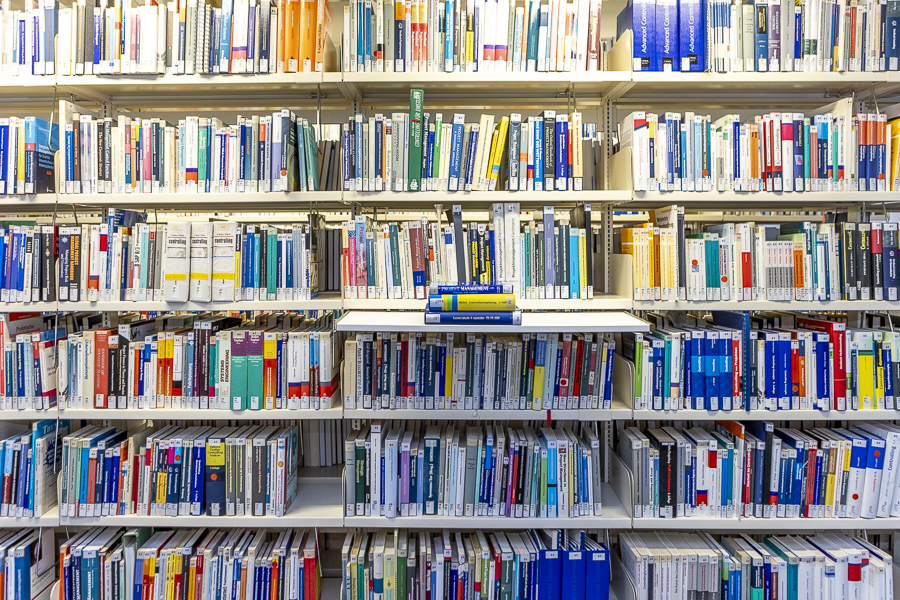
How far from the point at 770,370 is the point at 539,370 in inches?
35.1

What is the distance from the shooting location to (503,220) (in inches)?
79.7

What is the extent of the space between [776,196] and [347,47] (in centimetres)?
172

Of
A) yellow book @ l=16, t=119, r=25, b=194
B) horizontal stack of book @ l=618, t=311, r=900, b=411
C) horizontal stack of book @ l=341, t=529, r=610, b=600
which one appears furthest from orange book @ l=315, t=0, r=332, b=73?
horizontal stack of book @ l=341, t=529, r=610, b=600

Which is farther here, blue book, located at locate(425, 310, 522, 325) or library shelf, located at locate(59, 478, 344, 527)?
library shelf, located at locate(59, 478, 344, 527)

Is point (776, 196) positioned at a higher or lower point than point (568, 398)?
higher

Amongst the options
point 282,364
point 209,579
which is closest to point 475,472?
point 282,364

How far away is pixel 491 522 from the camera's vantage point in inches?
79.4

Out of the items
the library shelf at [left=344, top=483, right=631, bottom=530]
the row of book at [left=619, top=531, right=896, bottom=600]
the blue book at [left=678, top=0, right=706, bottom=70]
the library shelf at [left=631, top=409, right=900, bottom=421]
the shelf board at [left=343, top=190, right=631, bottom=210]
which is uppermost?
the blue book at [left=678, top=0, right=706, bottom=70]

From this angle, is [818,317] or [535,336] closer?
[535,336]

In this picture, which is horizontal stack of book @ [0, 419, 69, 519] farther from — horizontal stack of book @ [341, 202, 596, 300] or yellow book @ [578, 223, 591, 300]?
yellow book @ [578, 223, 591, 300]

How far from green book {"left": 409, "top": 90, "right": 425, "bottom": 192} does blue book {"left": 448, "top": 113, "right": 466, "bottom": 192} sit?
120 mm

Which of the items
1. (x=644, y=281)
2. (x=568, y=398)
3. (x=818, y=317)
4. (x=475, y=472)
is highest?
(x=644, y=281)

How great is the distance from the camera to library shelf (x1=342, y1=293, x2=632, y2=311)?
1.99 meters

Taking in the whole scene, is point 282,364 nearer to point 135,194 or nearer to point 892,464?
point 135,194
